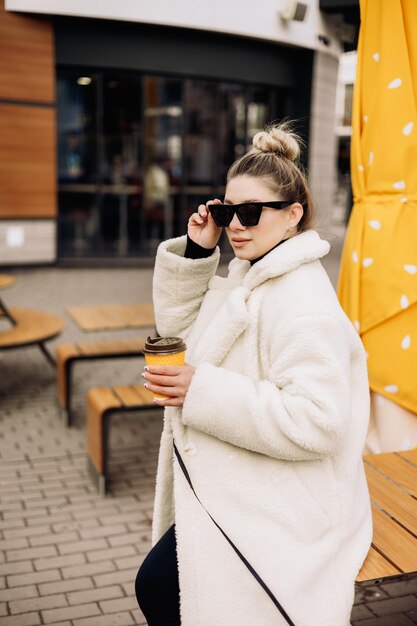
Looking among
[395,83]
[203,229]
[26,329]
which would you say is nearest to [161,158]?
[26,329]

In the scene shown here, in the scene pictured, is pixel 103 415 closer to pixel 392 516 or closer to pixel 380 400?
pixel 380 400

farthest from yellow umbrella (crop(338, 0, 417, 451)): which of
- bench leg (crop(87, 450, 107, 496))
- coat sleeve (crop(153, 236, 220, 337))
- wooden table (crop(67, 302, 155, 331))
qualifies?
wooden table (crop(67, 302, 155, 331))

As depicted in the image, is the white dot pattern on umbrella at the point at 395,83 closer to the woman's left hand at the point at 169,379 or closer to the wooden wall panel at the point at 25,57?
the woman's left hand at the point at 169,379

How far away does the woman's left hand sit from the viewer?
1978 millimetres

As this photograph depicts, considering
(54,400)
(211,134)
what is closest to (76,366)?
(54,400)

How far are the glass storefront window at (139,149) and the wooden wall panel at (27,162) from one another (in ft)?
1.73

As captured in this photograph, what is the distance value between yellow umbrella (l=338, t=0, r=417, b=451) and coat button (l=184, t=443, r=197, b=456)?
1.66m

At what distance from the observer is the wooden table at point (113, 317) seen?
5.95 metres

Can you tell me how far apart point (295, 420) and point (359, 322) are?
1.84 metres

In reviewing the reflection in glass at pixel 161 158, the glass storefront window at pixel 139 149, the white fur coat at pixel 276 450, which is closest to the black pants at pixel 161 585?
the white fur coat at pixel 276 450

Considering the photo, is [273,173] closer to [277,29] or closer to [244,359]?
[244,359]

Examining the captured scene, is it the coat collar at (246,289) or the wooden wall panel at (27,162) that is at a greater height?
the wooden wall panel at (27,162)

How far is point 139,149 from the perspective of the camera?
14.5 m

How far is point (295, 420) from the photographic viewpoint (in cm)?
184
